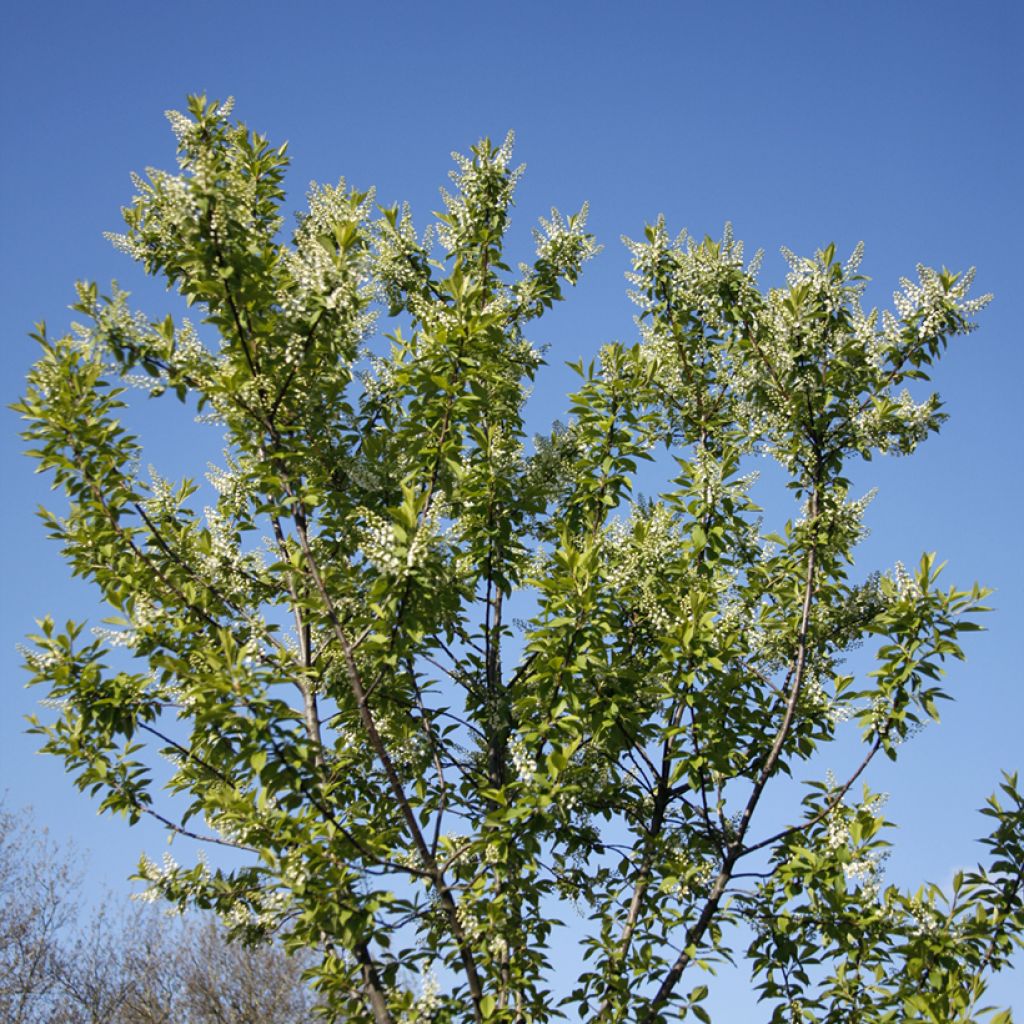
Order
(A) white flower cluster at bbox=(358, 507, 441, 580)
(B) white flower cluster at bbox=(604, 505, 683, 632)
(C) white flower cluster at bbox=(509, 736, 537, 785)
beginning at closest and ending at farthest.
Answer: (A) white flower cluster at bbox=(358, 507, 441, 580), (C) white flower cluster at bbox=(509, 736, 537, 785), (B) white flower cluster at bbox=(604, 505, 683, 632)

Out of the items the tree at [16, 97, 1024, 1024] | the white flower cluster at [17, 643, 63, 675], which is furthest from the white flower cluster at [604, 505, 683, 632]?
the white flower cluster at [17, 643, 63, 675]

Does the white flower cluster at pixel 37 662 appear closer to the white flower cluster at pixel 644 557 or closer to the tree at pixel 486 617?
the tree at pixel 486 617

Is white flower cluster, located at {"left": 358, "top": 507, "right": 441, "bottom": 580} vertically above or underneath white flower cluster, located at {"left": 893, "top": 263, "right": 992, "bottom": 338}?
underneath

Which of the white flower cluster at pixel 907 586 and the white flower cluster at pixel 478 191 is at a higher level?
the white flower cluster at pixel 478 191

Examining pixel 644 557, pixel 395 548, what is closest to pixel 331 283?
pixel 395 548

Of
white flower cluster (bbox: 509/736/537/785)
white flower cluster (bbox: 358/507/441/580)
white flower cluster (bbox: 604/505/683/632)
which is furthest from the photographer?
white flower cluster (bbox: 604/505/683/632)

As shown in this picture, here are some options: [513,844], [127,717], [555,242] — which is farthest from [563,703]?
[555,242]

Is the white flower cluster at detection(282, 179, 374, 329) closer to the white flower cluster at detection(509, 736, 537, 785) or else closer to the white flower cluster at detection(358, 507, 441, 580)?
the white flower cluster at detection(358, 507, 441, 580)

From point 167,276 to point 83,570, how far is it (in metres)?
2.23

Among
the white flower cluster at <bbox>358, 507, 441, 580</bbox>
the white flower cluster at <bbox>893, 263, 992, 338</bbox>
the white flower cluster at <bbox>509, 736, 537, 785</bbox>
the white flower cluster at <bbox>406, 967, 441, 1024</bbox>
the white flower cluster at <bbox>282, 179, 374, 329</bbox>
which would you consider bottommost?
the white flower cluster at <bbox>406, 967, 441, 1024</bbox>

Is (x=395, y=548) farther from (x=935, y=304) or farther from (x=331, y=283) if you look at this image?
(x=935, y=304)

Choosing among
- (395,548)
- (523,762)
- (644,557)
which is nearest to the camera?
(395,548)

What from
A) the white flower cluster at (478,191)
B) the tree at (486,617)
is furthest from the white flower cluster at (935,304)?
the white flower cluster at (478,191)

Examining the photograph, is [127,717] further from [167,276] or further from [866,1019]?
[866,1019]
